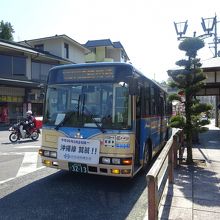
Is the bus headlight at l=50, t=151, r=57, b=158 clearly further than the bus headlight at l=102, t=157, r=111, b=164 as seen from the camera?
Yes

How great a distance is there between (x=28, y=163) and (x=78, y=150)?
11.6ft

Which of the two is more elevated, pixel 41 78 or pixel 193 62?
pixel 41 78

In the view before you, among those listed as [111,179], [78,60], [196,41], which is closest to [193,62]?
[196,41]

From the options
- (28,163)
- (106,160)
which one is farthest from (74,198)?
(28,163)

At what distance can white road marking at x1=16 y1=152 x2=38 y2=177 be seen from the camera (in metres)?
7.82

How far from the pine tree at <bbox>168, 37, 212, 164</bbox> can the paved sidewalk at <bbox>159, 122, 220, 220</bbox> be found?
1.29m

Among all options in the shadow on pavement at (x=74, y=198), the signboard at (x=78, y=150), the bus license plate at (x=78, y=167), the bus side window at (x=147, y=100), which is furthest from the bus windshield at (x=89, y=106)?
the bus side window at (x=147, y=100)

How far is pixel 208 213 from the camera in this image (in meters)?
4.80

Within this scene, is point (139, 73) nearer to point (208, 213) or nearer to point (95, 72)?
point (95, 72)

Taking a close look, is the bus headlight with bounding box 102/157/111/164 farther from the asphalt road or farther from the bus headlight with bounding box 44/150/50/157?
the bus headlight with bounding box 44/150/50/157

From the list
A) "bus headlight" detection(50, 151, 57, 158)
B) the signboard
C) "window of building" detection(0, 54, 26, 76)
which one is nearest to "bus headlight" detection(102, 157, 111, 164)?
the signboard

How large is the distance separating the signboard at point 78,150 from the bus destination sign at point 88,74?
1.44 m

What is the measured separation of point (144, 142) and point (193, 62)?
3512 millimetres

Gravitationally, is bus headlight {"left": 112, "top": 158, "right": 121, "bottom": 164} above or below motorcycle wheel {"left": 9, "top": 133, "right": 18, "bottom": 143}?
above
